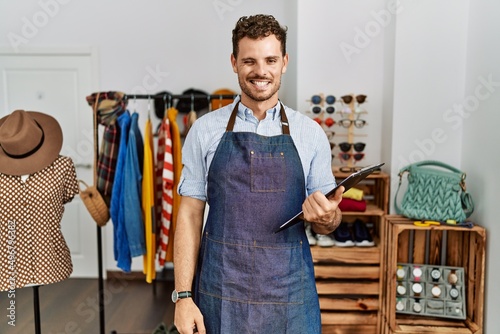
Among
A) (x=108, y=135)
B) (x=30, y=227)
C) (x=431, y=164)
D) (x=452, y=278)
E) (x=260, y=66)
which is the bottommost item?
(x=452, y=278)

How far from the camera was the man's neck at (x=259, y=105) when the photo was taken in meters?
1.44

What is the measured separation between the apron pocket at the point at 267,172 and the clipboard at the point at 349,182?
0.11m

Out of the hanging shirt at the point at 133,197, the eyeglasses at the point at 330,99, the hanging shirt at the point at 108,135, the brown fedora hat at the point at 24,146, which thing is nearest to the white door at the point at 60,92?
the hanging shirt at the point at 108,135

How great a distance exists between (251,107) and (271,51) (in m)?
0.20

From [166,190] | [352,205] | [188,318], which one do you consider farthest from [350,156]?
[188,318]

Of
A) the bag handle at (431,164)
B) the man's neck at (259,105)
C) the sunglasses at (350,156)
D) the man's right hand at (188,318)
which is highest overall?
the man's neck at (259,105)

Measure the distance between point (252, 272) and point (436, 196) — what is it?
1317mm

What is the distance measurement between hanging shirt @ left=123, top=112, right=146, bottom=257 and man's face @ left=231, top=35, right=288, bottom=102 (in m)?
1.31

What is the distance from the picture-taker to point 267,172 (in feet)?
4.64

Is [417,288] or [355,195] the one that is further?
[355,195]

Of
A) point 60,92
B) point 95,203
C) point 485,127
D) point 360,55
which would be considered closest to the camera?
point 485,127

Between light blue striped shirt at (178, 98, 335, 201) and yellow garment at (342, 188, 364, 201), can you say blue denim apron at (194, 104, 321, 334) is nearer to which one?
light blue striped shirt at (178, 98, 335, 201)

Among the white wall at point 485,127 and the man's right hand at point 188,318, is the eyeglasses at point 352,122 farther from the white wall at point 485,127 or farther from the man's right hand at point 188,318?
the man's right hand at point 188,318

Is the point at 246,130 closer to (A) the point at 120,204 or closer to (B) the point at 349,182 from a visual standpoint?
(B) the point at 349,182
